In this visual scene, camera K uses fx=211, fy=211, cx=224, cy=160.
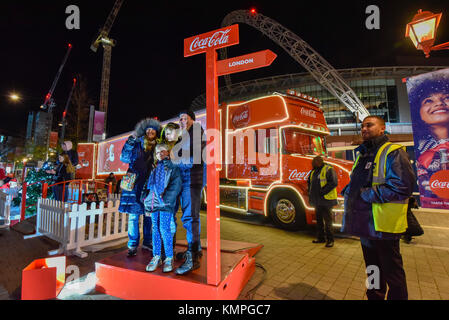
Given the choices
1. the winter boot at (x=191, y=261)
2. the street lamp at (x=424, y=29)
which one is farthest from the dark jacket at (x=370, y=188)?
the street lamp at (x=424, y=29)

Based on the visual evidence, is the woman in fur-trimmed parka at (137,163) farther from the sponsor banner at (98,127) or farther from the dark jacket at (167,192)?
the sponsor banner at (98,127)

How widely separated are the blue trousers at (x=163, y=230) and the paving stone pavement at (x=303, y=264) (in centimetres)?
79

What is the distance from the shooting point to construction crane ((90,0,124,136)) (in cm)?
2848

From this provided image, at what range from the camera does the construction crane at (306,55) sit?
2333 cm

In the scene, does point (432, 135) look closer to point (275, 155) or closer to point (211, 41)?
point (275, 155)

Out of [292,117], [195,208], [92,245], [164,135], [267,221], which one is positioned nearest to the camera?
[195,208]

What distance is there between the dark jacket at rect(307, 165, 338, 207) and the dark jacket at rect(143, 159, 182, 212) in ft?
9.98

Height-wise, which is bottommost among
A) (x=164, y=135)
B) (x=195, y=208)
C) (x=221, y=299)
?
(x=221, y=299)

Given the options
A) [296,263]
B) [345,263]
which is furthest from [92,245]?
[345,263]

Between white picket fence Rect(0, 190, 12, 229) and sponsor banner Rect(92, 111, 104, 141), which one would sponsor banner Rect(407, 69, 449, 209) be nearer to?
white picket fence Rect(0, 190, 12, 229)

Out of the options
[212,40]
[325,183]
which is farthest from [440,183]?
[212,40]

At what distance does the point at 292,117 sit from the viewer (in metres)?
5.23

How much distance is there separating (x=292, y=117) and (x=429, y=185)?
12.7 ft
